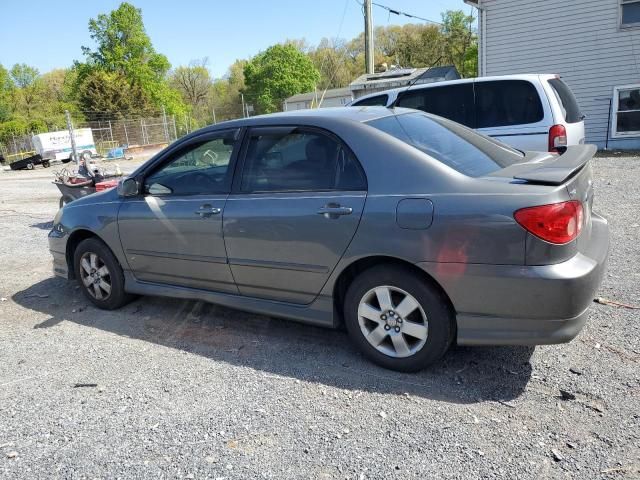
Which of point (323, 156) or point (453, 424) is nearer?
point (453, 424)

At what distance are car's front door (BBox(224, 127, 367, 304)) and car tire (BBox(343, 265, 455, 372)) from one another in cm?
27

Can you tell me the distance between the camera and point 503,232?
2701 millimetres

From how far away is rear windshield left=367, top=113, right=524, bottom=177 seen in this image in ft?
10.4

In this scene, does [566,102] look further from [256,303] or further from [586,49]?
[586,49]

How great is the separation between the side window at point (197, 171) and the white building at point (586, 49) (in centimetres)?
1343

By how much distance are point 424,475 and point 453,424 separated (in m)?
0.43

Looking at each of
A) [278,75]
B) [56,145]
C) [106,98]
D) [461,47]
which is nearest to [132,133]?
[56,145]

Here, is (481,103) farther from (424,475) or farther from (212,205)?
(424,475)

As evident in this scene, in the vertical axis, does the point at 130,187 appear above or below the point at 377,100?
below

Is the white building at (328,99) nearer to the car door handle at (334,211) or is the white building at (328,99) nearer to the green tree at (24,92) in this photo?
the green tree at (24,92)

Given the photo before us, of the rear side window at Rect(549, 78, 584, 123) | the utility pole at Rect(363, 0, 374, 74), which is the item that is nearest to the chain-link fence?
the utility pole at Rect(363, 0, 374, 74)

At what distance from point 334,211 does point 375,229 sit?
304 mm

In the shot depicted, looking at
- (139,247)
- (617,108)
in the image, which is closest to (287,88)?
(617,108)

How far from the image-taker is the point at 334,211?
3184 mm
